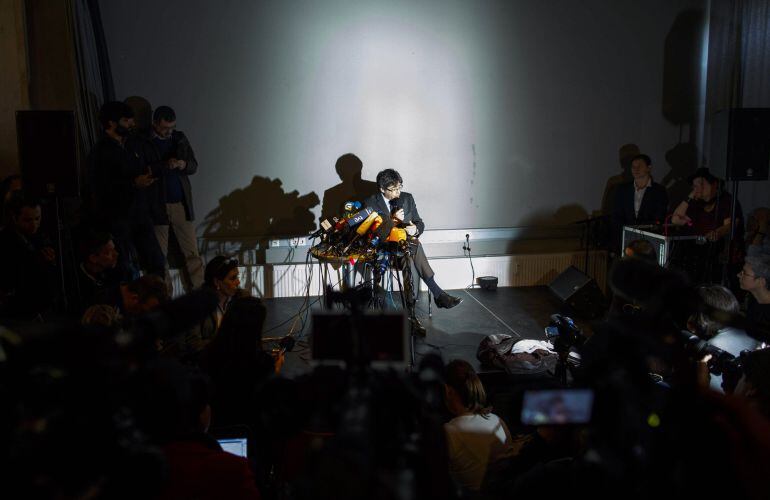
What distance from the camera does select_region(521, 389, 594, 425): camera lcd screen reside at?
45.4 inches

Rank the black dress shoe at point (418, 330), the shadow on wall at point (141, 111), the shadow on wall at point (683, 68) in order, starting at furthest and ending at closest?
the shadow on wall at point (683, 68) < the shadow on wall at point (141, 111) < the black dress shoe at point (418, 330)

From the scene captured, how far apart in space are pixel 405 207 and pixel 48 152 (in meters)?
3.14

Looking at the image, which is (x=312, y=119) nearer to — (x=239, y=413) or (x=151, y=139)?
(x=151, y=139)

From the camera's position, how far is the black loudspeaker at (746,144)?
5266 mm

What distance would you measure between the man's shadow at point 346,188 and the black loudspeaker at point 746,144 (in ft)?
10.7

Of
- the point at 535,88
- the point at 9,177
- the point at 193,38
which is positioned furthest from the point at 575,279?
the point at 9,177

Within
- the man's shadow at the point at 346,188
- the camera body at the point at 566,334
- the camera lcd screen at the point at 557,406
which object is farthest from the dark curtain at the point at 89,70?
the camera lcd screen at the point at 557,406

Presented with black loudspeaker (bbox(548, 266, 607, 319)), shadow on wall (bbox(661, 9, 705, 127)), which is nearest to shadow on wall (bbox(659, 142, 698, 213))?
shadow on wall (bbox(661, 9, 705, 127))

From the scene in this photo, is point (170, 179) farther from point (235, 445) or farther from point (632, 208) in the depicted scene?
point (632, 208)

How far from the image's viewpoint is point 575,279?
19.7 ft

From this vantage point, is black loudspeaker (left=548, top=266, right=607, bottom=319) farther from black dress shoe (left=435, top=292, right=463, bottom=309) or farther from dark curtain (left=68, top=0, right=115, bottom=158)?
dark curtain (left=68, top=0, right=115, bottom=158)

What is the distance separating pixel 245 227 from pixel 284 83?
1.49 meters

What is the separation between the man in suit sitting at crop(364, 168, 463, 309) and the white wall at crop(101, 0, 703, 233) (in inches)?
30.1

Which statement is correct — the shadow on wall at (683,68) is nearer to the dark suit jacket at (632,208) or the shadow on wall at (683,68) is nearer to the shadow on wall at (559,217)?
the dark suit jacket at (632,208)
